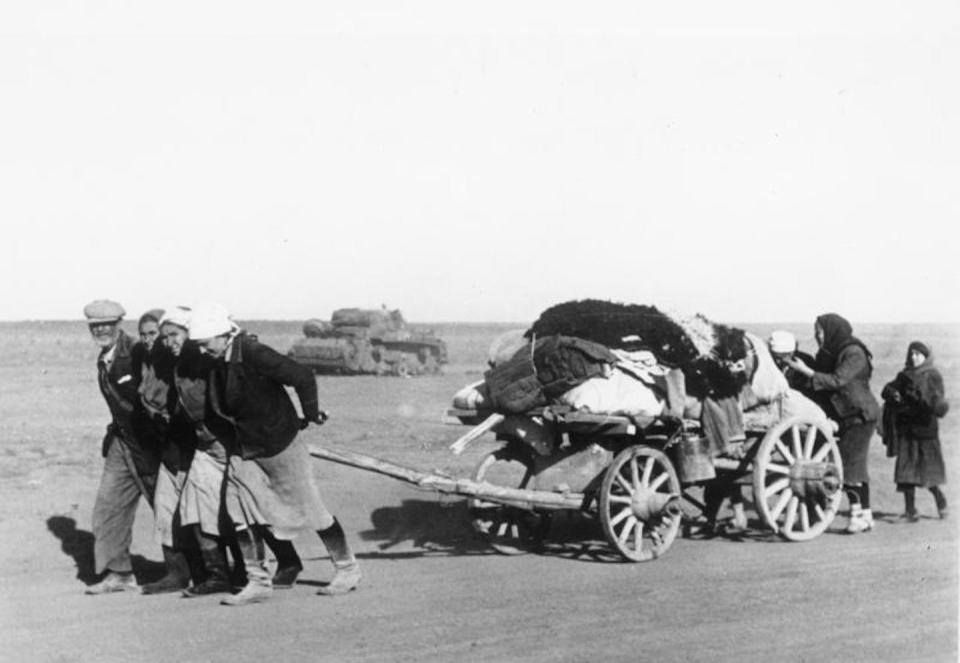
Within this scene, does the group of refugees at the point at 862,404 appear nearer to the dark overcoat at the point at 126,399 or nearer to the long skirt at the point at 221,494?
the long skirt at the point at 221,494

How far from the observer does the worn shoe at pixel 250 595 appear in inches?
291

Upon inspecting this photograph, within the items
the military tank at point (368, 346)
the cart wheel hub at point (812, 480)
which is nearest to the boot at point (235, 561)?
the cart wheel hub at point (812, 480)

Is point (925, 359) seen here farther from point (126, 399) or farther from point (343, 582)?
point (126, 399)

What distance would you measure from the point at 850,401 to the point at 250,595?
562 cm

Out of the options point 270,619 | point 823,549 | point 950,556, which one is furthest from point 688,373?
point 270,619

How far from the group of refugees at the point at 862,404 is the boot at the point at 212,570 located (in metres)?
5.21

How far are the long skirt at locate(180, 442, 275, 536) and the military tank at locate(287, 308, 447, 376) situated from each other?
28654 millimetres

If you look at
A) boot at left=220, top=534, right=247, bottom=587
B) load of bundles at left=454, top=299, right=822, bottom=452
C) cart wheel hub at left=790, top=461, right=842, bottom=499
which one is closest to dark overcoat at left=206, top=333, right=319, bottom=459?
boot at left=220, top=534, right=247, bottom=587

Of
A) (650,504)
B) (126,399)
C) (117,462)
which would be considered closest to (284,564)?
(117,462)

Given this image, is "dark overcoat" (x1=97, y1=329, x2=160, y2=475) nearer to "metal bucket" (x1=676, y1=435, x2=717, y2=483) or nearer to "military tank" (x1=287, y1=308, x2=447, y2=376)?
"metal bucket" (x1=676, y1=435, x2=717, y2=483)

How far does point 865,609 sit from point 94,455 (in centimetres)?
1080

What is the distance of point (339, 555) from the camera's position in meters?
7.73

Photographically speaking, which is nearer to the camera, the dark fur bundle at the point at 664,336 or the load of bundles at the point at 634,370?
the load of bundles at the point at 634,370

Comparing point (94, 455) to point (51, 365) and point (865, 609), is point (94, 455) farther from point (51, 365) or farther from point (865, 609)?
point (51, 365)
